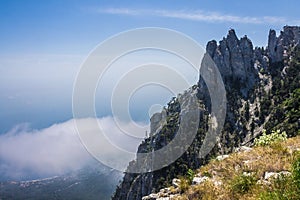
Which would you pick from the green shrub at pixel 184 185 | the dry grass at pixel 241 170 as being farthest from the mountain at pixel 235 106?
the green shrub at pixel 184 185

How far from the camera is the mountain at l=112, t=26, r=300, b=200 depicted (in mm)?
86188

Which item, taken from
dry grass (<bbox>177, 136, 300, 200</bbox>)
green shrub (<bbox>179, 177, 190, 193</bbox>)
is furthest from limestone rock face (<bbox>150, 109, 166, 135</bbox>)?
green shrub (<bbox>179, 177, 190, 193</bbox>)

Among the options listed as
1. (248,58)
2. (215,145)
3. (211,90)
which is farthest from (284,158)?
(248,58)

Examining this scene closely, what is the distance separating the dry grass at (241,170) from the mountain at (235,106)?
6698 cm

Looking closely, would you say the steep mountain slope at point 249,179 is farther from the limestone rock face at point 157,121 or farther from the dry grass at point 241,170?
the limestone rock face at point 157,121

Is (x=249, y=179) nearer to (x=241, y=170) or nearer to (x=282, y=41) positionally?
(x=241, y=170)

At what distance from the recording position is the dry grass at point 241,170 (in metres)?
8.13

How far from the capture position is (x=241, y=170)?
9773 mm

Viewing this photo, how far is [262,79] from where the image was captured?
376 feet

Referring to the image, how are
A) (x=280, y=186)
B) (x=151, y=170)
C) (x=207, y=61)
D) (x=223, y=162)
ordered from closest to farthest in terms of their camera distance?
(x=280, y=186), (x=223, y=162), (x=151, y=170), (x=207, y=61)

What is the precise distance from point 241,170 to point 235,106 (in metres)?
102

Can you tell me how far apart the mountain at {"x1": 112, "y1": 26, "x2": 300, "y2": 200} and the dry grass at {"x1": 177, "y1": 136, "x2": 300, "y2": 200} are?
220 feet

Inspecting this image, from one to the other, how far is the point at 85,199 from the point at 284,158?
194014 mm

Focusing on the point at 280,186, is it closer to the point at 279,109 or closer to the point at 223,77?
the point at 279,109
